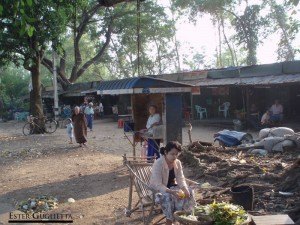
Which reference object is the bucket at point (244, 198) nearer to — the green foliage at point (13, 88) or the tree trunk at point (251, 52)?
the tree trunk at point (251, 52)

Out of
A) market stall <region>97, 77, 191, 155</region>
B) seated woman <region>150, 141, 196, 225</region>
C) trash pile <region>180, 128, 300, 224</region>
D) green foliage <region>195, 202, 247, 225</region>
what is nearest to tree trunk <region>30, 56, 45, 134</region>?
market stall <region>97, 77, 191, 155</region>

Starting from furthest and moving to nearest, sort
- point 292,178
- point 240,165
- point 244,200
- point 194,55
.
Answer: point 194,55
point 240,165
point 292,178
point 244,200

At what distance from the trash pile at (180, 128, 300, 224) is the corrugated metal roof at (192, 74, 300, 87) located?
4504mm

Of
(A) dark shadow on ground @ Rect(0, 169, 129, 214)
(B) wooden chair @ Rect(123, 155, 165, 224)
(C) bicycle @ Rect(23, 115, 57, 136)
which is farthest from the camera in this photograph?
(C) bicycle @ Rect(23, 115, 57, 136)

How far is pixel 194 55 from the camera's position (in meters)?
59.6

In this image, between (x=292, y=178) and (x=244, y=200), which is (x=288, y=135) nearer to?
(x=292, y=178)

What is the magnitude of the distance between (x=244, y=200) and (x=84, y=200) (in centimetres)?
315

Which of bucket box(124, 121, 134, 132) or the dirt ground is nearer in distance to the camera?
the dirt ground

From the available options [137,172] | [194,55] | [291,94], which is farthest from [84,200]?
[194,55]

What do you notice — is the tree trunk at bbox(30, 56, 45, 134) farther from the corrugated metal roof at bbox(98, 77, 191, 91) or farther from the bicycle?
the corrugated metal roof at bbox(98, 77, 191, 91)

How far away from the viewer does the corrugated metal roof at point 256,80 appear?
15902mm

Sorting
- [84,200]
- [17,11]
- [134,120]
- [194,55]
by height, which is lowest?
[84,200]

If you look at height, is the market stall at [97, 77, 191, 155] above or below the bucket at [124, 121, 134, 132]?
above

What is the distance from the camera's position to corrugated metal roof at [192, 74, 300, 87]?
52.2 ft
